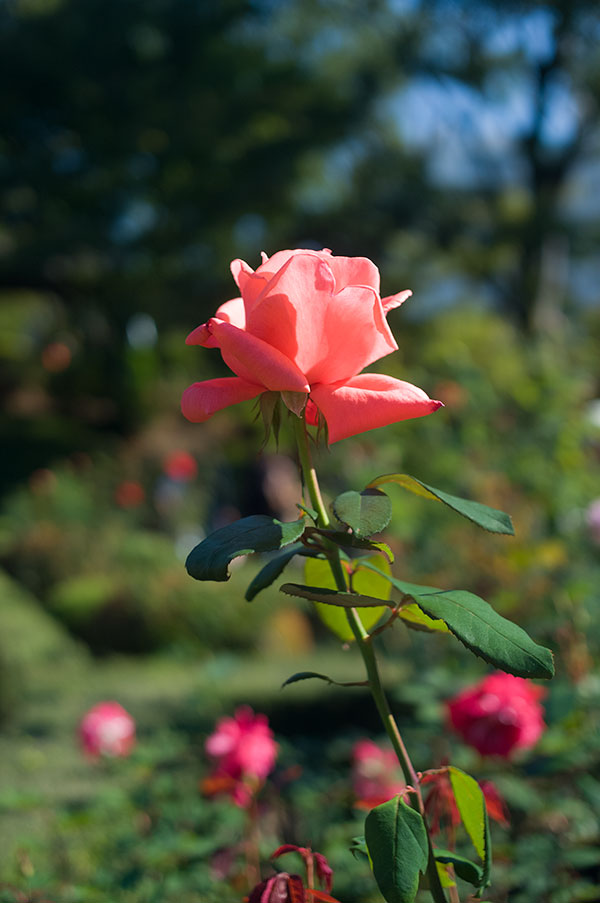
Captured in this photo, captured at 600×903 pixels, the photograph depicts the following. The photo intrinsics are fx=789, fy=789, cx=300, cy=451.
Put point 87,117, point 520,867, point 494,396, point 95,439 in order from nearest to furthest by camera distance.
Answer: point 520,867 < point 494,396 < point 87,117 < point 95,439

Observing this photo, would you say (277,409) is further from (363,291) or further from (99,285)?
(99,285)

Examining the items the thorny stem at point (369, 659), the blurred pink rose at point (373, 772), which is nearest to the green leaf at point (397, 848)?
the thorny stem at point (369, 659)

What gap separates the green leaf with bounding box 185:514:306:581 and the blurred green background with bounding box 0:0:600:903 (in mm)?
69

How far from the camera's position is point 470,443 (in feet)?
9.84

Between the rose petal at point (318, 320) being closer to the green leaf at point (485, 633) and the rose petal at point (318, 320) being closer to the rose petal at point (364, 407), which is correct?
the rose petal at point (364, 407)

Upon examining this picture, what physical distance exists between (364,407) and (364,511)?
0.08m

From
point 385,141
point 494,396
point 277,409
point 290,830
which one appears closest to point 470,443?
point 494,396

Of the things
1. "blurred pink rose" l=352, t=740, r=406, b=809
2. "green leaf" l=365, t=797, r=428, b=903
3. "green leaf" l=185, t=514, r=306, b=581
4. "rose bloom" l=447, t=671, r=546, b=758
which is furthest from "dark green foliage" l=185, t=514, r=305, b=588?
"blurred pink rose" l=352, t=740, r=406, b=809

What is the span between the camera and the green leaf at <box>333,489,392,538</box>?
536 millimetres

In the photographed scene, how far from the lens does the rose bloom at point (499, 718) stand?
1350mm

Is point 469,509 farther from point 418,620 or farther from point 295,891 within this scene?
point 295,891

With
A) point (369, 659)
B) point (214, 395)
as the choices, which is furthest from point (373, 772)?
point (214, 395)

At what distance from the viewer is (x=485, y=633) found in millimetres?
523

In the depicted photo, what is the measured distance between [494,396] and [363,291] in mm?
2776
